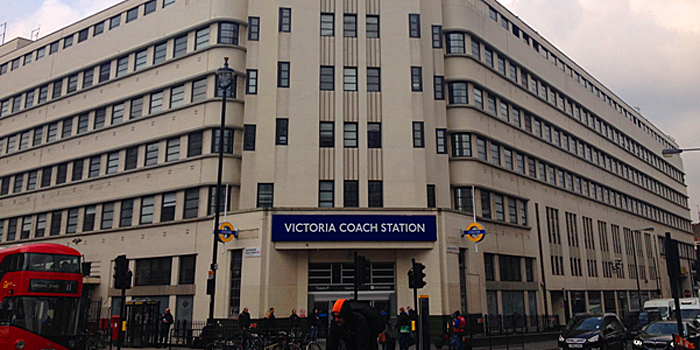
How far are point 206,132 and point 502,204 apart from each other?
20218 mm

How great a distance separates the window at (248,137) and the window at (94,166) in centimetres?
1380

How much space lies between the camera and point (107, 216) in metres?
39.2

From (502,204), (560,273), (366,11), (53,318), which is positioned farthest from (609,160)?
(53,318)

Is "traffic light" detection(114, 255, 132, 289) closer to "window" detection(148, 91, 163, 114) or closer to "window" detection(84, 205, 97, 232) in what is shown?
"window" detection(148, 91, 163, 114)

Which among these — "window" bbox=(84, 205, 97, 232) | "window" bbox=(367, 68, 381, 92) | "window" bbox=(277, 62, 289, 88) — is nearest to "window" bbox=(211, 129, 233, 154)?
"window" bbox=(277, 62, 289, 88)

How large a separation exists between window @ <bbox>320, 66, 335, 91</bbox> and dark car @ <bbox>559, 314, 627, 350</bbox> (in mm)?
18367

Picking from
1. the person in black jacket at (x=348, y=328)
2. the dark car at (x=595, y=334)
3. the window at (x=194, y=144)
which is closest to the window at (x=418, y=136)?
the window at (x=194, y=144)

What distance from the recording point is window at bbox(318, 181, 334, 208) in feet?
105

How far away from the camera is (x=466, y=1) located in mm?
39281

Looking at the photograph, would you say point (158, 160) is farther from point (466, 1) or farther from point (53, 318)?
point (466, 1)

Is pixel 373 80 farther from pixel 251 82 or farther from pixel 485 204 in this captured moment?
pixel 485 204

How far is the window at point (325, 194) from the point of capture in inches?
1262

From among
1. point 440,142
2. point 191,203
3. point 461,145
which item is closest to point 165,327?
point 191,203

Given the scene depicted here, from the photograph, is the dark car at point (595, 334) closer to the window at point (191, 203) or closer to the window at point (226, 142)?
the window at point (226, 142)
